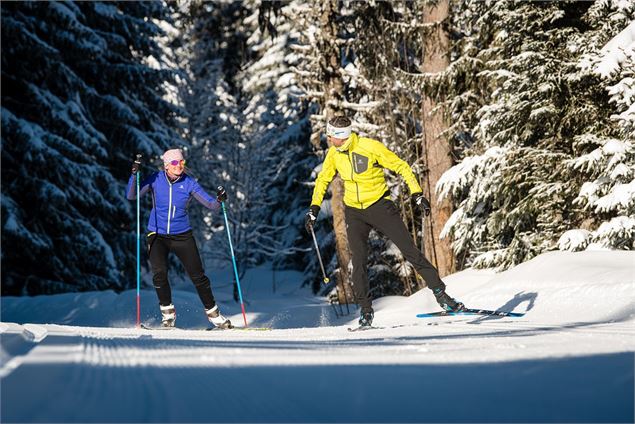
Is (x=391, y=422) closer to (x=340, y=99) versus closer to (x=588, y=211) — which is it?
(x=588, y=211)

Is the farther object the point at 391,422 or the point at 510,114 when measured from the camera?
the point at 510,114

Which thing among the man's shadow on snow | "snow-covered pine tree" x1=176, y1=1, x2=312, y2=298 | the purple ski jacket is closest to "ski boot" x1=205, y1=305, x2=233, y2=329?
the purple ski jacket

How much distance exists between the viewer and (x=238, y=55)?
34688 mm

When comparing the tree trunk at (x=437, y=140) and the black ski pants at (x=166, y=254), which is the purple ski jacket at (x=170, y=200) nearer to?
the black ski pants at (x=166, y=254)

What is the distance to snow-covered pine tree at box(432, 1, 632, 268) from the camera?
36.3 ft

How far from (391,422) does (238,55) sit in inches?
1318

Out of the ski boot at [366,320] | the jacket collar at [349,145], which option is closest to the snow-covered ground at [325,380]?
the ski boot at [366,320]

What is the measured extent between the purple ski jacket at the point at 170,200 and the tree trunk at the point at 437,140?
7.04 meters

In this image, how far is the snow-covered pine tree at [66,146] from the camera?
17.5 m

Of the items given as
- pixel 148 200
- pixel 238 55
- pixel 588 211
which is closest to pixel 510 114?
pixel 588 211

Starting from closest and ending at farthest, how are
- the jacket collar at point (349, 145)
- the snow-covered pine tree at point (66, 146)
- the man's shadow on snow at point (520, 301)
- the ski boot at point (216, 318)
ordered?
1. the jacket collar at point (349, 145)
2. the man's shadow on snow at point (520, 301)
3. the ski boot at point (216, 318)
4. the snow-covered pine tree at point (66, 146)

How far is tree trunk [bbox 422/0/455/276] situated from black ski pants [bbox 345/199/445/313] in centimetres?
712

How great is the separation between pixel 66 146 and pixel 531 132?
11207 mm

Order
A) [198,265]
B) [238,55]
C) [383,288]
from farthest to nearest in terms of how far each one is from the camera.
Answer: [238,55] → [383,288] → [198,265]
